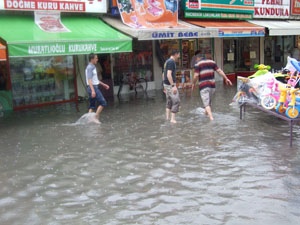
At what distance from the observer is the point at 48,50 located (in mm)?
10766

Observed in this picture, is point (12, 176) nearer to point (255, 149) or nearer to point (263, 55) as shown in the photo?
point (255, 149)

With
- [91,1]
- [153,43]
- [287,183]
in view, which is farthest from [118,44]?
[287,183]

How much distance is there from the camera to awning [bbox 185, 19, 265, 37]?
1716 centimetres

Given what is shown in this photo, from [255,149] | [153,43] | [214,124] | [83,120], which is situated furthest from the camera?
[153,43]

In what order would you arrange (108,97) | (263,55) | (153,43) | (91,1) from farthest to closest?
1. (263,55)
2. (153,43)
3. (108,97)
4. (91,1)

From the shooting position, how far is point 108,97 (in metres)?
15.6

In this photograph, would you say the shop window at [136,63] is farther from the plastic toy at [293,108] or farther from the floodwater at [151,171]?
the plastic toy at [293,108]

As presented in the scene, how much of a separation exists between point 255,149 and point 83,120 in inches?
185

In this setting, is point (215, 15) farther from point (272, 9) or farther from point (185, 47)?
point (272, 9)

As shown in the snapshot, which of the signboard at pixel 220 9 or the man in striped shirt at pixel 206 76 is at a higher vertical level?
the signboard at pixel 220 9

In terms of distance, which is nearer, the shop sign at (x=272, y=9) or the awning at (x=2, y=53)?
the awning at (x=2, y=53)

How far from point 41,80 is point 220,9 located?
8.82m

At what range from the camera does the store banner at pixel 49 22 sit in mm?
11953

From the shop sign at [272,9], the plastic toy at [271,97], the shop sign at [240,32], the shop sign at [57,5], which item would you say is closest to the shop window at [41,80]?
the shop sign at [57,5]
